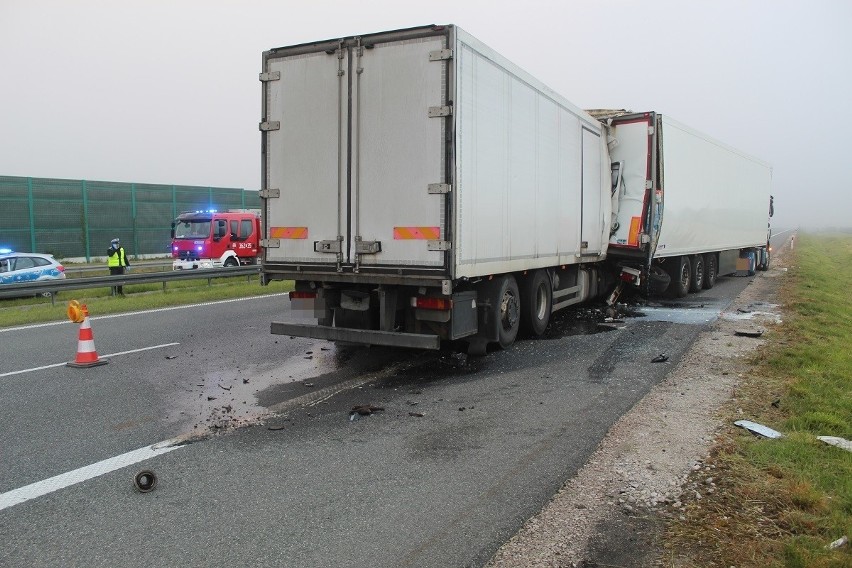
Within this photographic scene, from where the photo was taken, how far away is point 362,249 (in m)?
7.39

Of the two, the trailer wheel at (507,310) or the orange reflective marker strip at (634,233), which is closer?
the trailer wheel at (507,310)

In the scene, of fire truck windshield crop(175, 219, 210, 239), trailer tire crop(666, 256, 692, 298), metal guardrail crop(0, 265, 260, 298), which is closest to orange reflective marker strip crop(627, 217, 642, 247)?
trailer tire crop(666, 256, 692, 298)

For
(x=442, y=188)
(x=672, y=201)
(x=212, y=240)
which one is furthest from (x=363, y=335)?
(x=212, y=240)

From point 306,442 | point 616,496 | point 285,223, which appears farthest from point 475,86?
point 616,496

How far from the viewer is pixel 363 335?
757 centimetres

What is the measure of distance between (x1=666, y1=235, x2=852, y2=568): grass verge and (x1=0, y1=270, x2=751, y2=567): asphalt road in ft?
3.15

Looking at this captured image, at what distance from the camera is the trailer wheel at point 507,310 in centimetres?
857

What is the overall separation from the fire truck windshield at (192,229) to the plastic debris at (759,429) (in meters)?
20.6

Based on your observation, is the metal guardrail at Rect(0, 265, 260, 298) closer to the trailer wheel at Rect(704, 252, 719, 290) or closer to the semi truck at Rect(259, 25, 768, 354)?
the semi truck at Rect(259, 25, 768, 354)

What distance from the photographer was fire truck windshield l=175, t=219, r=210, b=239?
23.4 metres

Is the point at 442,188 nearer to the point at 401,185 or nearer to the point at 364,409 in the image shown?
the point at 401,185

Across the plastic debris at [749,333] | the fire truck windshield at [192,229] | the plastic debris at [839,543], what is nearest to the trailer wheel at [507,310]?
the plastic debris at [749,333]

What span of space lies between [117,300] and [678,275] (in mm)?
12989

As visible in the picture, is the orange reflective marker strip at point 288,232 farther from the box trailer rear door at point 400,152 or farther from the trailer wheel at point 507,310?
the trailer wheel at point 507,310
